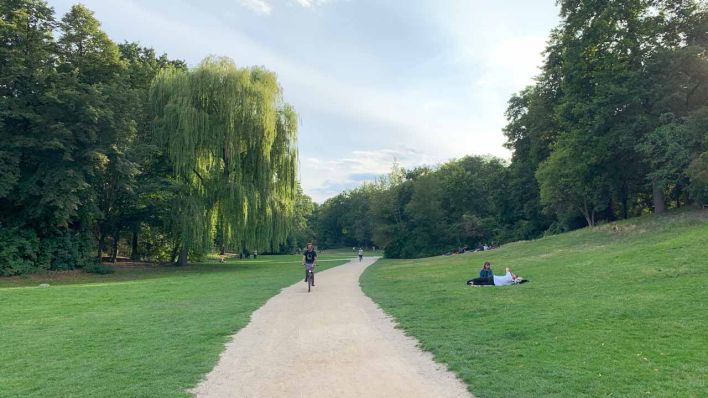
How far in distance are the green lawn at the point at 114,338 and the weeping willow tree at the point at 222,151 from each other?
38.0ft

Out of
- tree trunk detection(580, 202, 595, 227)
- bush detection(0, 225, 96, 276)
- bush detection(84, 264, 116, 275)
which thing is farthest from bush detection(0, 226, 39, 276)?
tree trunk detection(580, 202, 595, 227)

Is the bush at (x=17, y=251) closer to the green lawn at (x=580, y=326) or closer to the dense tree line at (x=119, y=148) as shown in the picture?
the dense tree line at (x=119, y=148)

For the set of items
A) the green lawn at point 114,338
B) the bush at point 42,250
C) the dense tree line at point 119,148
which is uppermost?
the dense tree line at point 119,148

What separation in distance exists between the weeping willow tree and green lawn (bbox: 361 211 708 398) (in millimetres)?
14143

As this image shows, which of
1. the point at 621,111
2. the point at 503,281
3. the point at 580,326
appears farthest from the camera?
the point at 621,111

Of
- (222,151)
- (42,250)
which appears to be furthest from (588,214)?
(42,250)

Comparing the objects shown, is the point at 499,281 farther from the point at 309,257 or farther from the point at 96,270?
the point at 96,270

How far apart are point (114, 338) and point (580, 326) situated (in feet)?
28.5

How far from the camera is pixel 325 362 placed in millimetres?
7023

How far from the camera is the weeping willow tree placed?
28672 millimetres

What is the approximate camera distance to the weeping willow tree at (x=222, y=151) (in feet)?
94.1

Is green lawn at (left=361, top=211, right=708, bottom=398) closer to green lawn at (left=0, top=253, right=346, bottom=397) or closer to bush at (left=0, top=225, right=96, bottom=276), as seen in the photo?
green lawn at (left=0, top=253, right=346, bottom=397)

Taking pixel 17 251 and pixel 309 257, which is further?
pixel 17 251

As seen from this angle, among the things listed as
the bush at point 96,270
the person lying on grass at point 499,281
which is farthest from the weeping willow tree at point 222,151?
the person lying on grass at point 499,281
